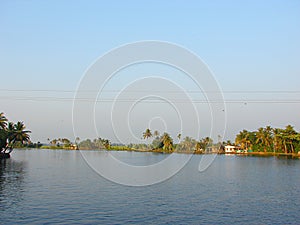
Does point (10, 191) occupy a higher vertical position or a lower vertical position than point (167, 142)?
lower

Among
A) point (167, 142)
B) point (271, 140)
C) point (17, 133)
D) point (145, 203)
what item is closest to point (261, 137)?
point (271, 140)

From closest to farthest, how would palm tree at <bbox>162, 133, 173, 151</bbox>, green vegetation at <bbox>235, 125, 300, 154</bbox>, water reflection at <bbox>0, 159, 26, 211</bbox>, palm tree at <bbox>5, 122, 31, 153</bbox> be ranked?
1. water reflection at <bbox>0, 159, 26, 211</bbox>
2. palm tree at <bbox>5, 122, 31, 153</bbox>
3. green vegetation at <bbox>235, 125, 300, 154</bbox>
4. palm tree at <bbox>162, 133, 173, 151</bbox>

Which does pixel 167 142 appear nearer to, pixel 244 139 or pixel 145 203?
pixel 244 139

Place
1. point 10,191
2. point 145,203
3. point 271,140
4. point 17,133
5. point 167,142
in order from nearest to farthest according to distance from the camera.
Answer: point 145,203 < point 10,191 < point 17,133 < point 271,140 < point 167,142

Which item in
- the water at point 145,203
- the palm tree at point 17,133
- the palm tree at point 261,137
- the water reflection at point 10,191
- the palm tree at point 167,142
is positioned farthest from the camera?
the palm tree at point 167,142

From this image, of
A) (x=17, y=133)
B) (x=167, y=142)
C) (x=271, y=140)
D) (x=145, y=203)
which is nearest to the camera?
(x=145, y=203)

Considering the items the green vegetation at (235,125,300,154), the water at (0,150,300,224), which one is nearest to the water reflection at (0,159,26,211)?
the water at (0,150,300,224)

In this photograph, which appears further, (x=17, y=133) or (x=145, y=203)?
(x=17, y=133)

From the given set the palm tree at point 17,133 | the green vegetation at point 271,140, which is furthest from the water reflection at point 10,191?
the green vegetation at point 271,140

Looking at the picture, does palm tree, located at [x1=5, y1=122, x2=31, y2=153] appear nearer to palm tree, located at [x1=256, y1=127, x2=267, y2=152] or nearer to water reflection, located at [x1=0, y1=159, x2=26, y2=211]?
water reflection, located at [x1=0, y1=159, x2=26, y2=211]

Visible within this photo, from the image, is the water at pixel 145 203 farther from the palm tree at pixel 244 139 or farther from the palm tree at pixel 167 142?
the palm tree at pixel 167 142

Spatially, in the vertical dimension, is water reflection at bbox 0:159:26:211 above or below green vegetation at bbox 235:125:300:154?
below

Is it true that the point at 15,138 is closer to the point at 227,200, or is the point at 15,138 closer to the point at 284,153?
the point at 227,200

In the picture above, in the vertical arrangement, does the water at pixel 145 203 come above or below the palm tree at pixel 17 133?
below
